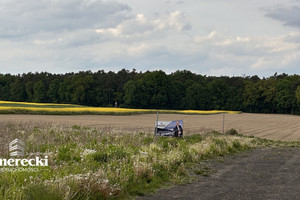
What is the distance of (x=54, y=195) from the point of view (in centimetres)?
803

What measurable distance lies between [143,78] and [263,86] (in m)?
35.3

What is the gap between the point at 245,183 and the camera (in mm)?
12086

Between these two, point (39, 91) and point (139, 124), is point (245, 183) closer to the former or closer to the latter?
point (139, 124)

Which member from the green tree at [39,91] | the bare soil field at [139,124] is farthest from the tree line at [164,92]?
the bare soil field at [139,124]

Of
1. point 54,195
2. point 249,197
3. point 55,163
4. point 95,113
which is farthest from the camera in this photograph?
point 95,113

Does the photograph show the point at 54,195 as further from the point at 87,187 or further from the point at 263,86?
the point at 263,86

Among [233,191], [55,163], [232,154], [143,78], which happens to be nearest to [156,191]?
[233,191]

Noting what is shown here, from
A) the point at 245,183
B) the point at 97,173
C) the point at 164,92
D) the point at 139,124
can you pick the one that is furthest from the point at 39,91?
the point at 97,173

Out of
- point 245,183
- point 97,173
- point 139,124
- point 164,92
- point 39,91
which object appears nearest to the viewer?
point 97,173

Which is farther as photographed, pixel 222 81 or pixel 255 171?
pixel 222 81

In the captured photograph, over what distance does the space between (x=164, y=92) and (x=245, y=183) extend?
99036 mm

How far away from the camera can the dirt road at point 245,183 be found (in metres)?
10.3

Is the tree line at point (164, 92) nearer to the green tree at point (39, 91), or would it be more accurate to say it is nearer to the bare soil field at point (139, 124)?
the green tree at point (39, 91)

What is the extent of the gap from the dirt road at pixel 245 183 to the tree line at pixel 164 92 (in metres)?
89.9
